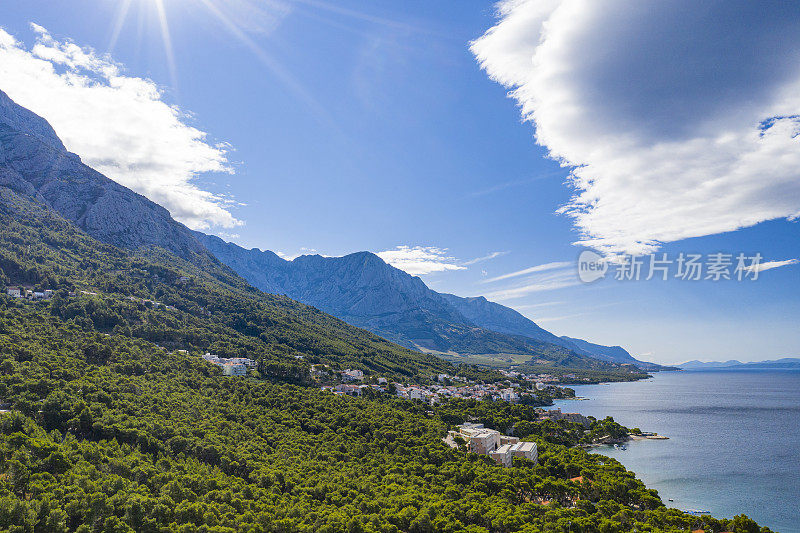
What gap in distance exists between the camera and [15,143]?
6147 inches

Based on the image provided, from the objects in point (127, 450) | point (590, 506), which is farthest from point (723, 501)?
point (127, 450)

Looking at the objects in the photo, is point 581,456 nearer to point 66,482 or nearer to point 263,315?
point 66,482

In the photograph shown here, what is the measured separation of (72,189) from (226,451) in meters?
177

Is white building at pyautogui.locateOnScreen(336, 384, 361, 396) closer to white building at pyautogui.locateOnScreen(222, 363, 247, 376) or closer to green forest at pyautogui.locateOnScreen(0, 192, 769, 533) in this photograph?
green forest at pyautogui.locateOnScreen(0, 192, 769, 533)

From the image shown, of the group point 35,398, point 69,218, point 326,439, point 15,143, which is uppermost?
point 15,143

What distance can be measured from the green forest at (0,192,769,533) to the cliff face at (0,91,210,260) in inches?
2837

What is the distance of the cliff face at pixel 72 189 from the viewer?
152 meters

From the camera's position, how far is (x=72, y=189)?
16288 centimetres

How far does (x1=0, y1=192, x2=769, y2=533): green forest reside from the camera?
29953 millimetres


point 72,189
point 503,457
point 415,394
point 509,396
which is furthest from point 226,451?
point 72,189

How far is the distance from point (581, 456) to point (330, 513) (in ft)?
130

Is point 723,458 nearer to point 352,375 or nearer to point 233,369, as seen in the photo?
point 352,375

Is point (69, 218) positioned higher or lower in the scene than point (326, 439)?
higher

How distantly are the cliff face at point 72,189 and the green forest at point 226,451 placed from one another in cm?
7207
